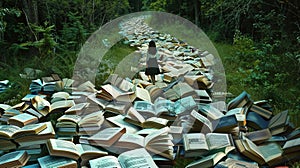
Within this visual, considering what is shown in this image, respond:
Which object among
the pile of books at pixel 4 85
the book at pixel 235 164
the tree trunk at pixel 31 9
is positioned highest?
the tree trunk at pixel 31 9

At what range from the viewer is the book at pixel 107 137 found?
83.5 inches

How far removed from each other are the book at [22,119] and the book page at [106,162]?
760 millimetres

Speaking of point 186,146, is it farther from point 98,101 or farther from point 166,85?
point 166,85

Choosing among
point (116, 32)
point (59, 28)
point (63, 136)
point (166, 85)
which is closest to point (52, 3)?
point (59, 28)

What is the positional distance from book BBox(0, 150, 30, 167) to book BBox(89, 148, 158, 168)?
0.44 m

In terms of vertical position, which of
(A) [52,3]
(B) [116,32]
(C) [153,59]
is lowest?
(B) [116,32]

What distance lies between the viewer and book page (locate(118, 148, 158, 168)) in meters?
1.90

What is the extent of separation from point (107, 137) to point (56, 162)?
377 millimetres

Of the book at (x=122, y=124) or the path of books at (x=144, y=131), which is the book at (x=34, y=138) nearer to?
the path of books at (x=144, y=131)

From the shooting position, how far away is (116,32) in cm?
834

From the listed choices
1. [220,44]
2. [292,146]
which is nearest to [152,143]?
[292,146]

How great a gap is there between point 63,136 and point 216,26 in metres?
5.93

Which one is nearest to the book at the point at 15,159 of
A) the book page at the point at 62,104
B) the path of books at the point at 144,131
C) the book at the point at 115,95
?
the path of books at the point at 144,131

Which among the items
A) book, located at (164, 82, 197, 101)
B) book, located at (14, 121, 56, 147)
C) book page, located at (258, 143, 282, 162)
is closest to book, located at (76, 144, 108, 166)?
book, located at (14, 121, 56, 147)
